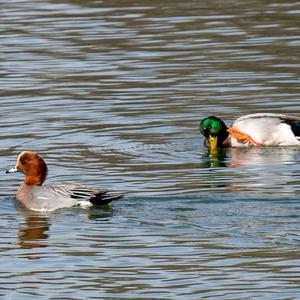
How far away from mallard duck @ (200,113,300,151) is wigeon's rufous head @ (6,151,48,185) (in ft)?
10.2

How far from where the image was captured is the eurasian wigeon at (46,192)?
42.3 feet

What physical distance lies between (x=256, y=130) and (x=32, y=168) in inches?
151

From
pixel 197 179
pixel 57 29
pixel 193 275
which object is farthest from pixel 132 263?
pixel 57 29

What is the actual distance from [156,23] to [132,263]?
1503 cm

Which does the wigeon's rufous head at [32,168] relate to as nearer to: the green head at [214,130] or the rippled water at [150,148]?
the rippled water at [150,148]

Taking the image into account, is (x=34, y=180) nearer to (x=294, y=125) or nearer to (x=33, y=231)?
(x=33, y=231)

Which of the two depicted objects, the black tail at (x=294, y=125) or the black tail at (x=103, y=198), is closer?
the black tail at (x=103, y=198)

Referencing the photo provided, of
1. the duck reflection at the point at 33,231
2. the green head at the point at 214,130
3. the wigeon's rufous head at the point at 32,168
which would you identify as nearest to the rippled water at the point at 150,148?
the duck reflection at the point at 33,231

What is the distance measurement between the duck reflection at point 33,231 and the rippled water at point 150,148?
2 cm

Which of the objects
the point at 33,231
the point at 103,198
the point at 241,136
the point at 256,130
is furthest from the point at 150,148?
the point at 33,231

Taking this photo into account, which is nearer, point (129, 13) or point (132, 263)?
point (132, 263)

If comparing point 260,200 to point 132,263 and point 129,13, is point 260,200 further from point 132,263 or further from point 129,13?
point 129,13

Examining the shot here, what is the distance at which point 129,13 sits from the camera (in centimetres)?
2670

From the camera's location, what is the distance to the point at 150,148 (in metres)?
16.0
